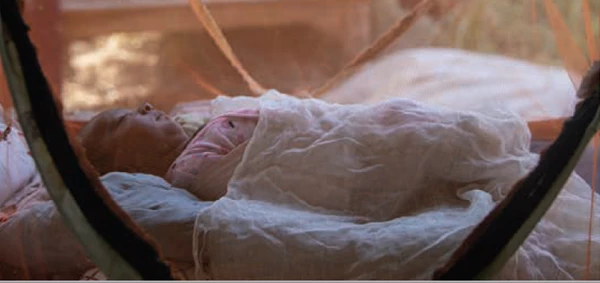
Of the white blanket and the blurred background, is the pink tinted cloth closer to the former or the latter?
the white blanket

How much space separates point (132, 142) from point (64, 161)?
19.6 inches

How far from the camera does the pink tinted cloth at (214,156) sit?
1.23m

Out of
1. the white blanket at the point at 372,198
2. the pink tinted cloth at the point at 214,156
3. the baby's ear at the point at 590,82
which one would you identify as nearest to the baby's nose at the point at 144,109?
the pink tinted cloth at the point at 214,156

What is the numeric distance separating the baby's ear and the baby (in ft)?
1.79

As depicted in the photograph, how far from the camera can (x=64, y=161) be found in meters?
0.86

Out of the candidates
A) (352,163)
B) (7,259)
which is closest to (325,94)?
(352,163)

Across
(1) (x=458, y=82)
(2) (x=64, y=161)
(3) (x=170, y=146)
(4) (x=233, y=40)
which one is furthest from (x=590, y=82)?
(1) (x=458, y=82)

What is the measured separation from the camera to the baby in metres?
1.24

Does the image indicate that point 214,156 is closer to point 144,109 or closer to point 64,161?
point 144,109

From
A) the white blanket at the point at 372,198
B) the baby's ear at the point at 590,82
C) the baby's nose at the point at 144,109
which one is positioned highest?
the baby's ear at the point at 590,82

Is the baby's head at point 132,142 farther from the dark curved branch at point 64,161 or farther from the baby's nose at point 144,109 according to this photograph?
the dark curved branch at point 64,161

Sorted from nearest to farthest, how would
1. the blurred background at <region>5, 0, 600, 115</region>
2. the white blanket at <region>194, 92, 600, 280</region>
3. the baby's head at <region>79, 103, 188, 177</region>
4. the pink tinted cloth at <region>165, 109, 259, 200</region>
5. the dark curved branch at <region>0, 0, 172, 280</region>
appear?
1. the dark curved branch at <region>0, 0, 172, 280</region>
2. the white blanket at <region>194, 92, 600, 280</region>
3. the pink tinted cloth at <region>165, 109, 259, 200</region>
4. the baby's head at <region>79, 103, 188, 177</region>
5. the blurred background at <region>5, 0, 600, 115</region>

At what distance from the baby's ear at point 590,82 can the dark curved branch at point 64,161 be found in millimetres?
508

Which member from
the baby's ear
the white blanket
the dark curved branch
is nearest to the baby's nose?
the white blanket
